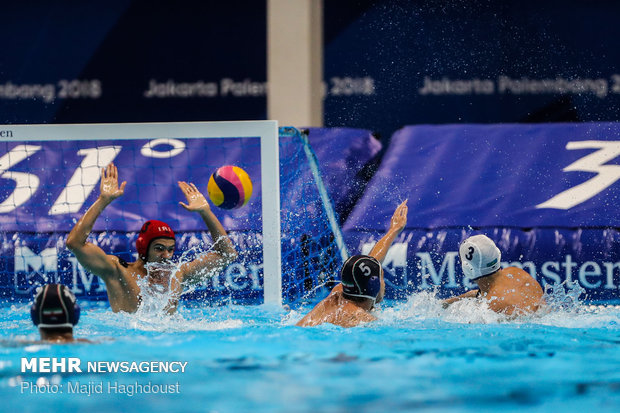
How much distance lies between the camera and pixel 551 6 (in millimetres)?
8039

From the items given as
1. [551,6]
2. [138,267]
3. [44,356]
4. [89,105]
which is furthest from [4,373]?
[551,6]

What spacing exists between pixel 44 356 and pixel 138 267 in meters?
1.17

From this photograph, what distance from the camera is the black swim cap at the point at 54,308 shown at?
12.1 ft

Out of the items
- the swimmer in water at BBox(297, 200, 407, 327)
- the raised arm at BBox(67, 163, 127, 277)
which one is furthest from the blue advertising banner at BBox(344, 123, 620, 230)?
the raised arm at BBox(67, 163, 127, 277)

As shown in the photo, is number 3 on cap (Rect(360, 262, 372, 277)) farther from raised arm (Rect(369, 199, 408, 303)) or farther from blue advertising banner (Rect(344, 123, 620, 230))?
blue advertising banner (Rect(344, 123, 620, 230))

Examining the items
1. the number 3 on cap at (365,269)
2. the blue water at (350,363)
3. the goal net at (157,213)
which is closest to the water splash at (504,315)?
the blue water at (350,363)

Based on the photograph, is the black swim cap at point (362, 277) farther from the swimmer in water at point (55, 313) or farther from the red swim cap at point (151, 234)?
the swimmer in water at point (55, 313)

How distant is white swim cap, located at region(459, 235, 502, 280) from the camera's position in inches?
189

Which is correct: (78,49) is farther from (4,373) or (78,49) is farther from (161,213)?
(4,373)

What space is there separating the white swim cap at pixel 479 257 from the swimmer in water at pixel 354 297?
641 mm

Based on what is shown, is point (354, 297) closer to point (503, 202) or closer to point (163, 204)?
point (503, 202)

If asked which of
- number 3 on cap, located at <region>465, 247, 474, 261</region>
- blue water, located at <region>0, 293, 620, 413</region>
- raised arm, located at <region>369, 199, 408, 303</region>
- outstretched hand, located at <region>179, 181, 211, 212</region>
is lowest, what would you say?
blue water, located at <region>0, 293, 620, 413</region>

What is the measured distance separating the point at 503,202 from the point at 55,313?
370 cm

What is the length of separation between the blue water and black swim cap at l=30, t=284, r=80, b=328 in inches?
4.8
